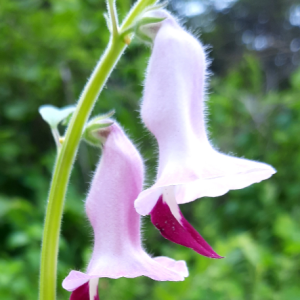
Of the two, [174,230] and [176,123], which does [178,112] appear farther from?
[174,230]

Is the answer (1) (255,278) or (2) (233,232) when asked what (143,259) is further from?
(2) (233,232)

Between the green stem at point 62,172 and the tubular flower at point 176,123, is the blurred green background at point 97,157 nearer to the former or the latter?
the green stem at point 62,172

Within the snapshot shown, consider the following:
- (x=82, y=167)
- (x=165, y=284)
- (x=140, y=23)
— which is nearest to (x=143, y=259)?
(x=140, y=23)

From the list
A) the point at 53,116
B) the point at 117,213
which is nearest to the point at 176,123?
the point at 117,213

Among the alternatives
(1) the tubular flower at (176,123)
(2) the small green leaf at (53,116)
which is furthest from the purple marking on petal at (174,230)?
(2) the small green leaf at (53,116)

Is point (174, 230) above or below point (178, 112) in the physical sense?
below

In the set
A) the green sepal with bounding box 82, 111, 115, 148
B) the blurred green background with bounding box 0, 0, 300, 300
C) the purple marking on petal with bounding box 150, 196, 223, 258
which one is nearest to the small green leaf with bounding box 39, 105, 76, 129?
the green sepal with bounding box 82, 111, 115, 148

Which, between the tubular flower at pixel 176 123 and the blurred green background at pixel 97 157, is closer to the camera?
the tubular flower at pixel 176 123
